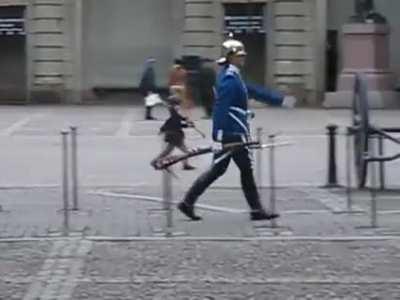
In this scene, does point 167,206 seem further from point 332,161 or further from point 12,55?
point 12,55

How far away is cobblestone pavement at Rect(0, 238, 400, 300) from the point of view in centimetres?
1067

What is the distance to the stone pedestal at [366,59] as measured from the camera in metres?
41.0

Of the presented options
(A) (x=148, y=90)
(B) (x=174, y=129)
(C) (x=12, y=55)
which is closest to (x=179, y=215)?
(B) (x=174, y=129)

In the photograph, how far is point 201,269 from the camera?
11.7 meters

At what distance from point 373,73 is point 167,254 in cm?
2910

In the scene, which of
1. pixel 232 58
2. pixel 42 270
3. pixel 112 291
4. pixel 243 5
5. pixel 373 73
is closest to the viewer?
pixel 112 291

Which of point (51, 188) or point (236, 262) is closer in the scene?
point (236, 262)

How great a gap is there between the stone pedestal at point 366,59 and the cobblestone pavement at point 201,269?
91.3 ft

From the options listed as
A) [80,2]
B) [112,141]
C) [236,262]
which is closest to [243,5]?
[80,2]

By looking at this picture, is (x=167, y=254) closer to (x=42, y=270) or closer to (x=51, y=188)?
(x=42, y=270)

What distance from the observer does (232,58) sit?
1485 centimetres

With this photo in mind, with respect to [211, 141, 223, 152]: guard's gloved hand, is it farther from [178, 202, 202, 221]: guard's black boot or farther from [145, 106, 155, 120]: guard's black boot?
[145, 106, 155, 120]: guard's black boot

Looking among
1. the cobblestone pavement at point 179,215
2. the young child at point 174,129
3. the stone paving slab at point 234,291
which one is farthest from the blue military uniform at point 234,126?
the young child at point 174,129

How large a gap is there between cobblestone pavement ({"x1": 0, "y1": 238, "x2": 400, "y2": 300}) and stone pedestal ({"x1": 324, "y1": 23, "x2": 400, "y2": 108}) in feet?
91.3
